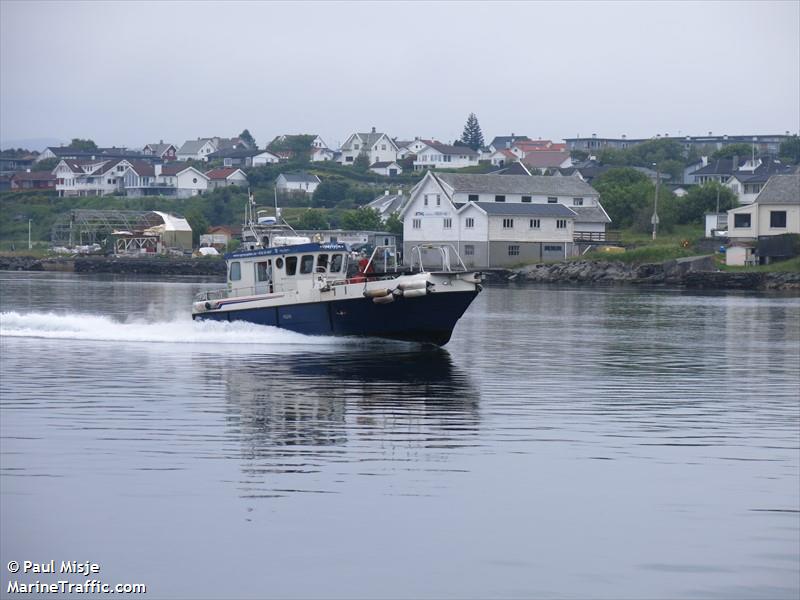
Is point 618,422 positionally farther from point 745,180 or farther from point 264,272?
point 745,180

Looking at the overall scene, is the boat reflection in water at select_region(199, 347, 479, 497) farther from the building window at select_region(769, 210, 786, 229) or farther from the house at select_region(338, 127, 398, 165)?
the house at select_region(338, 127, 398, 165)

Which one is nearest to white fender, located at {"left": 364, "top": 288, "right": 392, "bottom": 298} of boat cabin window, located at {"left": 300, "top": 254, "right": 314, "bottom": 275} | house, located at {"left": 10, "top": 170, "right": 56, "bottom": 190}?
boat cabin window, located at {"left": 300, "top": 254, "right": 314, "bottom": 275}

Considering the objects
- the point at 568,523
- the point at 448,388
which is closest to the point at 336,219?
the point at 448,388

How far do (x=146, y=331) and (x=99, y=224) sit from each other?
8469cm

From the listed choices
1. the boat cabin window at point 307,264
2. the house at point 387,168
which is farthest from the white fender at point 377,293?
the house at point 387,168

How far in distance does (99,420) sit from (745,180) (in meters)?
104

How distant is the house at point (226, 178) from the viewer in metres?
151

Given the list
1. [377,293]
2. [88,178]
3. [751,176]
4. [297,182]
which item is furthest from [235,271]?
[88,178]

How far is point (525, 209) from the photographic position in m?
89.8

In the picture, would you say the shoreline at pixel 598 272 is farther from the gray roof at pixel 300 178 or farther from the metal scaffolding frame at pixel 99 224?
the gray roof at pixel 300 178

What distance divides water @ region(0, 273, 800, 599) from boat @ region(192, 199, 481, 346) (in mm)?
806

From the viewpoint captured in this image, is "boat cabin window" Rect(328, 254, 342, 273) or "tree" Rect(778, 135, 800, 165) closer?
"boat cabin window" Rect(328, 254, 342, 273)

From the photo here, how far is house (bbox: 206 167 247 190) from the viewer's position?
150625 millimetres

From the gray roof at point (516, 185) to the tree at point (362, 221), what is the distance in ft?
37.2
